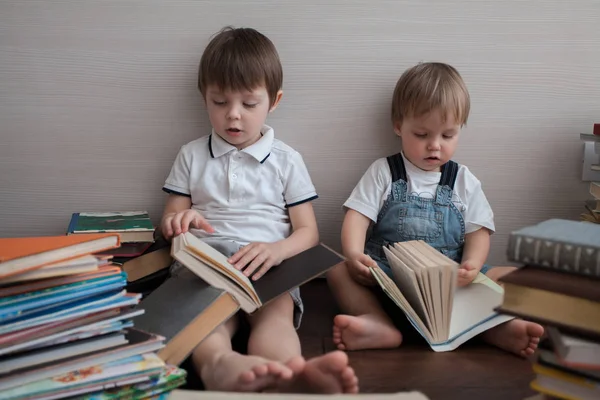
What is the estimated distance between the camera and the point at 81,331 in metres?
0.88

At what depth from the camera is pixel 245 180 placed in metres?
1.38

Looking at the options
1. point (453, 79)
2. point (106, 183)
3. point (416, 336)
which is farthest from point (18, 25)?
point (416, 336)

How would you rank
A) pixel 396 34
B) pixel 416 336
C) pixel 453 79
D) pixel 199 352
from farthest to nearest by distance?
1. pixel 396 34
2. pixel 453 79
3. pixel 416 336
4. pixel 199 352

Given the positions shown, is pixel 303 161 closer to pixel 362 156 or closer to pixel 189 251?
pixel 362 156

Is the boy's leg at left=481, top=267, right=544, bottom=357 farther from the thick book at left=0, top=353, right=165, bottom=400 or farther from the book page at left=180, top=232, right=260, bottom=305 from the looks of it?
the thick book at left=0, top=353, right=165, bottom=400

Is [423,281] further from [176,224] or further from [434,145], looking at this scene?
[176,224]

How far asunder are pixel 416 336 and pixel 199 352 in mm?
445

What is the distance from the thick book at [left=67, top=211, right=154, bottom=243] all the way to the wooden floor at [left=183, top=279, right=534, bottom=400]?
364 mm

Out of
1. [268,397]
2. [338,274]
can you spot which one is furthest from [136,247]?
[268,397]

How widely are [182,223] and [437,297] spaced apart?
511mm

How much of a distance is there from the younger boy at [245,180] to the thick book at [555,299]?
41 cm

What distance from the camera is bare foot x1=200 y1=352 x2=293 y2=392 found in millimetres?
865

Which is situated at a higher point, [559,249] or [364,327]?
[559,249]

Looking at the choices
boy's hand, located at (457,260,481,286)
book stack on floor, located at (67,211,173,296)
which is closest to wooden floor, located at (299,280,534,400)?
boy's hand, located at (457,260,481,286)
